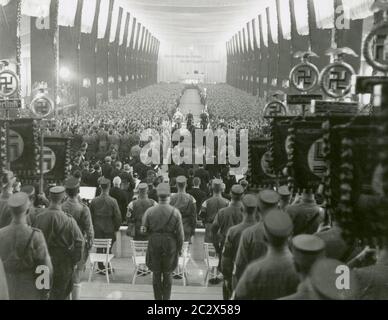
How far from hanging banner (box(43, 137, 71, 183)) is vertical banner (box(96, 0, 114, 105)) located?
28082mm

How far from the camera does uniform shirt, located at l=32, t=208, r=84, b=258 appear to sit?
6113mm

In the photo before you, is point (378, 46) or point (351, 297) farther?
point (378, 46)

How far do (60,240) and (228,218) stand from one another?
2184 millimetres

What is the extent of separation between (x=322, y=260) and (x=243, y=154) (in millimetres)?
12711

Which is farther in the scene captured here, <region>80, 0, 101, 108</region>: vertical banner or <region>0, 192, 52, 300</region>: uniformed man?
<region>80, 0, 101, 108</region>: vertical banner

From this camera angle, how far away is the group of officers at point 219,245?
3.58 meters

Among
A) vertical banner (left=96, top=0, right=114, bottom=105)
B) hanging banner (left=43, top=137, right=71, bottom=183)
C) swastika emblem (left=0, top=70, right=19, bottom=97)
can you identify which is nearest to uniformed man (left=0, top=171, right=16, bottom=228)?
hanging banner (left=43, top=137, right=71, bottom=183)

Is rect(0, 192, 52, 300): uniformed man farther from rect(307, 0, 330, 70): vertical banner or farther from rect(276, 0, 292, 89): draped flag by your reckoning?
rect(276, 0, 292, 89): draped flag

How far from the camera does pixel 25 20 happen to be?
33.5m

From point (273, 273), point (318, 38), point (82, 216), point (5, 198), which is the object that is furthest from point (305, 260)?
point (318, 38)

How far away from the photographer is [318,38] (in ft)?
77.8

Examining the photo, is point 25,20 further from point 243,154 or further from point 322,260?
point 322,260

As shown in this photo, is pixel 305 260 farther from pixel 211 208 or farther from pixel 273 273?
pixel 211 208
